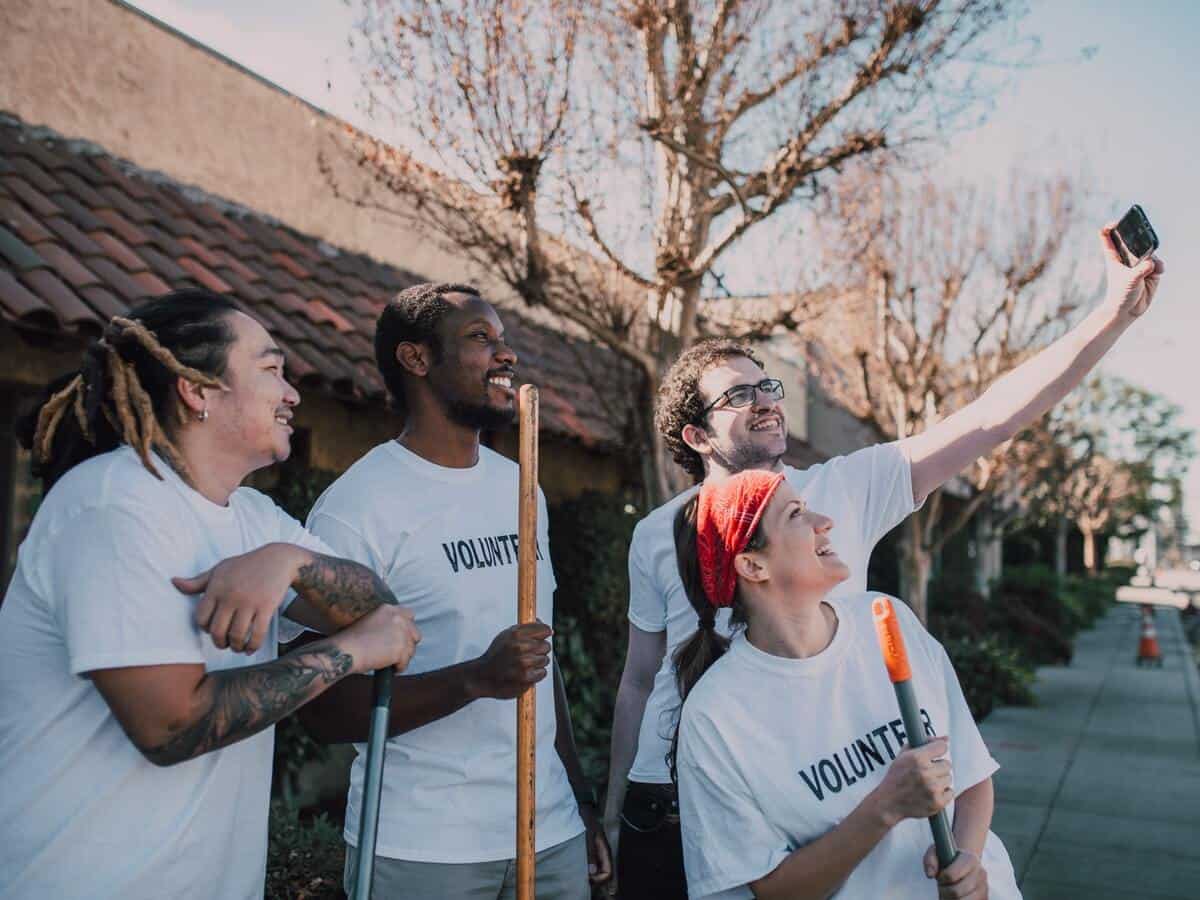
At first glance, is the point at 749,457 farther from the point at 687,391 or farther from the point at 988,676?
the point at 988,676

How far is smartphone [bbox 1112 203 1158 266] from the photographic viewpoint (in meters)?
2.56

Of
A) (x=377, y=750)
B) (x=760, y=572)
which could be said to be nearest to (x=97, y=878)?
(x=377, y=750)

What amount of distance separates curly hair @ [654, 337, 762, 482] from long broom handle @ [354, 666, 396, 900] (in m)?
1.39

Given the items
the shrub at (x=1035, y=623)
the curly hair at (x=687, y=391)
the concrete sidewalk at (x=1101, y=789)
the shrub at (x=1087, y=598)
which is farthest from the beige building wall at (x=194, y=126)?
the shrub at (x=1087, y=598)

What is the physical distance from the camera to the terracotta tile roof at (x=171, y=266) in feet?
16.9

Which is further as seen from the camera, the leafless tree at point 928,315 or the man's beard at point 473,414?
the leafless tree at point 928,315

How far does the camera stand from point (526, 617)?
2.49 meters

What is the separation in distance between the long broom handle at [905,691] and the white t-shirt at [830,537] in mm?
699

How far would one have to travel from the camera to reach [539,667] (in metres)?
2.42

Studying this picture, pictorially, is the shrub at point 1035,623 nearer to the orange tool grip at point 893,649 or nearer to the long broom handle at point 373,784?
the orange tool grip at point 893,649

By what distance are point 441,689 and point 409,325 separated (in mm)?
1021

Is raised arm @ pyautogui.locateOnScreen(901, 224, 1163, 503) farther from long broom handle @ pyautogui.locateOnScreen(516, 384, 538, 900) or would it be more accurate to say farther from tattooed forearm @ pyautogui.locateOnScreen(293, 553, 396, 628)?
tattooed forearm @ pyautogui.locateOnScreen(293, 553, 396, 628)

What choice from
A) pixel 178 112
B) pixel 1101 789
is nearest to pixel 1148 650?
pixel 1101 789

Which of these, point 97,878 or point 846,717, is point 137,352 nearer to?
point 97,878
